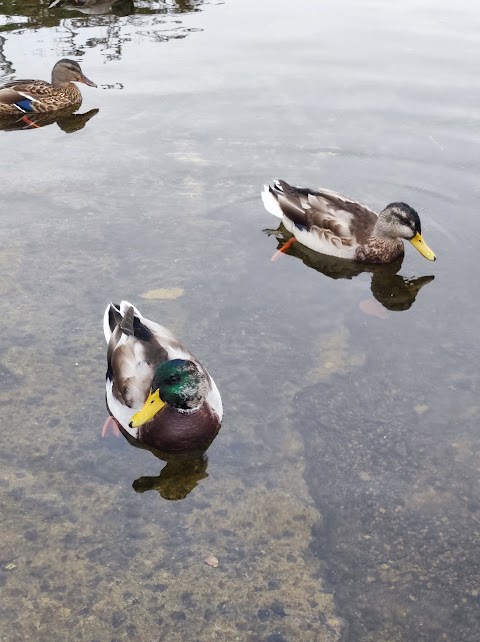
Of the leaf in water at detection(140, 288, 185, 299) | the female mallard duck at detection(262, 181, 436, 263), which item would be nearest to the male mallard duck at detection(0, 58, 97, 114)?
the female mallard duck at detection(262, 181, 436, 263)

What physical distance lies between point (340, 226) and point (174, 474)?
3105 millimetres

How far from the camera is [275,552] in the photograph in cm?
398

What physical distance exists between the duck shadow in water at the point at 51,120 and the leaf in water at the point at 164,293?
4.04m

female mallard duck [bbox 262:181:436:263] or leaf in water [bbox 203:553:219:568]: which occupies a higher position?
female mallard duck [bbox 262:181:436:263]

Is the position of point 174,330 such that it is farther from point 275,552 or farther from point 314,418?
point 275,552

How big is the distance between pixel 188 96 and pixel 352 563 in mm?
7192

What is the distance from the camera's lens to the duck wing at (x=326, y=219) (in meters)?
6.82

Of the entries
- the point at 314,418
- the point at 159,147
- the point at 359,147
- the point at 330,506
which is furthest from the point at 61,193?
the point at 330,506

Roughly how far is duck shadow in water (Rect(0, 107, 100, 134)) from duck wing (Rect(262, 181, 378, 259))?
11.8 ft

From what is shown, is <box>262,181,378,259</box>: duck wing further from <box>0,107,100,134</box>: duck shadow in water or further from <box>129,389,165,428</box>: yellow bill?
<box>0,107,100,134</box>: duck shadow in water

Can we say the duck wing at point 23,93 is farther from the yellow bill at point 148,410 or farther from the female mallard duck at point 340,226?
the yellow bill at point 148,410

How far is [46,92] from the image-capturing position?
9.95 metres

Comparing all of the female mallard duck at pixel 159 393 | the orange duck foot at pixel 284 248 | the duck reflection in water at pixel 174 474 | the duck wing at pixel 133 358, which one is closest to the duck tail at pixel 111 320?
the duck wing at pixel 133 358

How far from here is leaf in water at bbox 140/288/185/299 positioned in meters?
6.05
